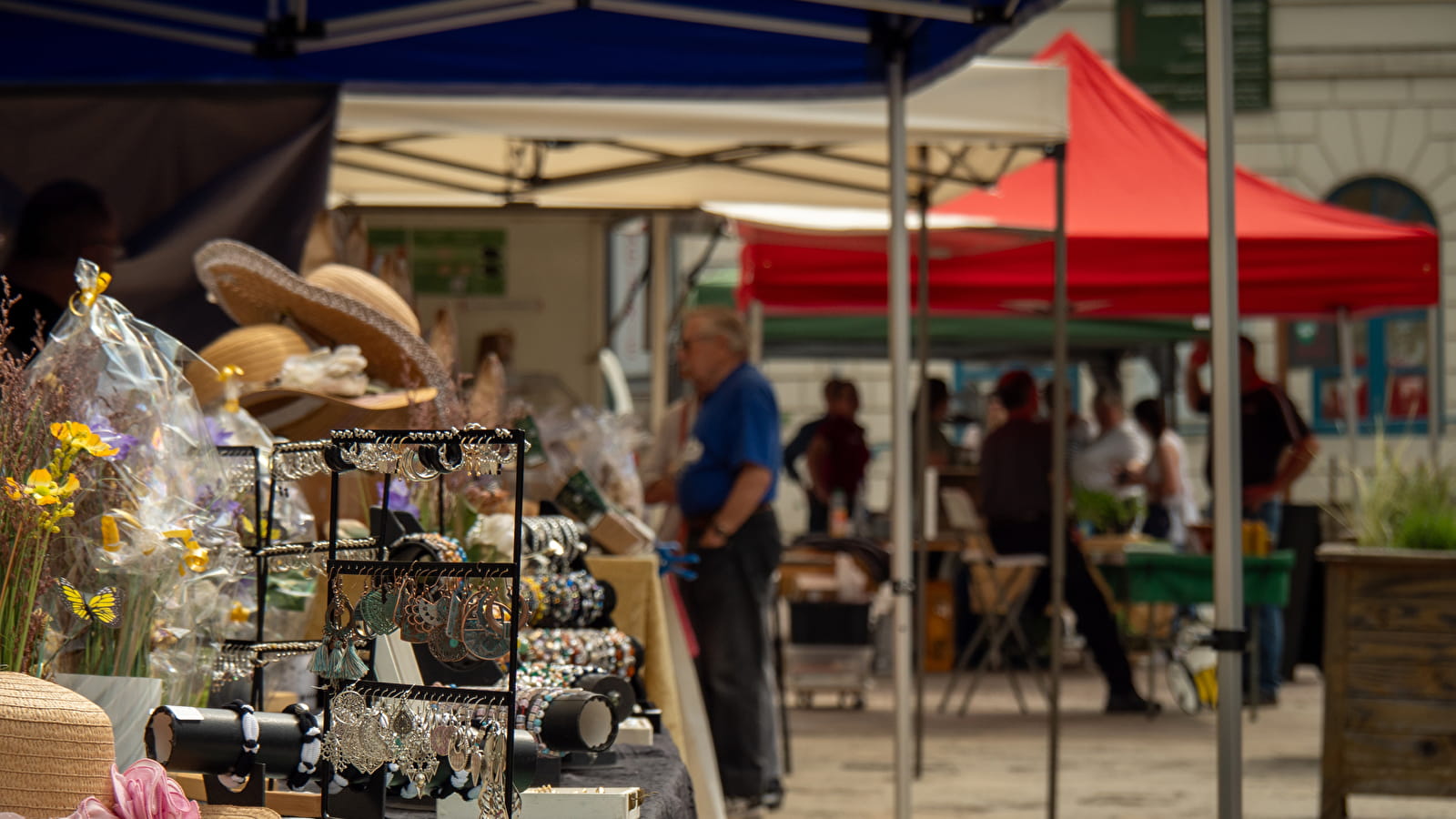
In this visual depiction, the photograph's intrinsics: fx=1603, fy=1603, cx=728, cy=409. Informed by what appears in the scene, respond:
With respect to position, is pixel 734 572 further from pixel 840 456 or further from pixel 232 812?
pixel 840 456

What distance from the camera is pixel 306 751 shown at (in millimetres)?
1516

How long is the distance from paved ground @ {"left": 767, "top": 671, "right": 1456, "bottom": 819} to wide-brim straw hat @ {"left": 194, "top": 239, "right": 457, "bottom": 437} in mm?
2968

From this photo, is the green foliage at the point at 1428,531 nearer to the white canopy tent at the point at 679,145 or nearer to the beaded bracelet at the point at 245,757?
the white canopy tent at the point at 679,145

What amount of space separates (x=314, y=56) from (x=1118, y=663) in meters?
5.28

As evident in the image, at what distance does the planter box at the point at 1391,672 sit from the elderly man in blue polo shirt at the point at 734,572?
1.60 metres

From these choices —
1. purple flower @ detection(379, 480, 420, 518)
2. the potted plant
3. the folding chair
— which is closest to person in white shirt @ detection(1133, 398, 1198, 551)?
the folding chair

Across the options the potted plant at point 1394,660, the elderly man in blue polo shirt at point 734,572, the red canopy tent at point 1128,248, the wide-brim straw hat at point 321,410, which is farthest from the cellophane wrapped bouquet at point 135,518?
the red canopy tent at point 1128,248

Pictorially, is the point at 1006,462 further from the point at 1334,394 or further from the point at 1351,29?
the point at 1351,29

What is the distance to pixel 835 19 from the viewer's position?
372cm

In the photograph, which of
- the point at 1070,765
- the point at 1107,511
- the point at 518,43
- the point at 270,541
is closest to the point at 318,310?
the point at 270,541

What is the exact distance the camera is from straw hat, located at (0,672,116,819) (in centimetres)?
122

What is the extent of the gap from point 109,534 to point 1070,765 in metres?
5.15

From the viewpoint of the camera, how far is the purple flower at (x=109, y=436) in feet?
4.99

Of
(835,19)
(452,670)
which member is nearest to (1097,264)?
(835,19)
